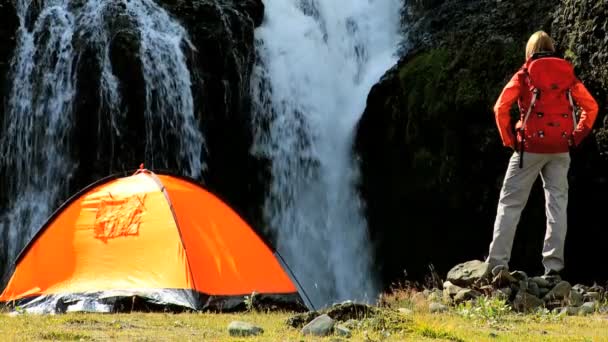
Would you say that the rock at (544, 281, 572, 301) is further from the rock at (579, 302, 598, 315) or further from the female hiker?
the rock at (579, 302, 598, 315)

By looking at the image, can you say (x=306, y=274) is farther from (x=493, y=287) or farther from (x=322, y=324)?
(x=322, y=324)

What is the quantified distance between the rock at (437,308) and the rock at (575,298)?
140cm

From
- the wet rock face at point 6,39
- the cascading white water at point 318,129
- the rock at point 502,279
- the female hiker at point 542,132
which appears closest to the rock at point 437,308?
the rock at point 502,279

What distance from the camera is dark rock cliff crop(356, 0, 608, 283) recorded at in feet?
41.8

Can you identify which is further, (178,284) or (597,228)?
(597,228)

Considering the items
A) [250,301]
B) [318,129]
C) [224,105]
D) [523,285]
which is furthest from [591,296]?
[224,105]

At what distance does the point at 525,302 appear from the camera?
7.74 meters

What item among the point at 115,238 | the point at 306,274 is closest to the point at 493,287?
the point at 115,238

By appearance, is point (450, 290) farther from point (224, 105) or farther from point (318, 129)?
point (224, 105)

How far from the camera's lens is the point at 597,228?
13055 mm

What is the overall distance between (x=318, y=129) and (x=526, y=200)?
30.3 feet

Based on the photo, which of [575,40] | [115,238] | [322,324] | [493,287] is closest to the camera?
[322,324]

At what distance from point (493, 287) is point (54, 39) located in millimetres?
11742

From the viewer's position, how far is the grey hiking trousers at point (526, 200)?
325 inches
